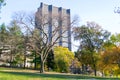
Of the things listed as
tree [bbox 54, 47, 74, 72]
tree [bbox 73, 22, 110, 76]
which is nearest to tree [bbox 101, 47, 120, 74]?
tree [bbox 73, 22, 110, 76]

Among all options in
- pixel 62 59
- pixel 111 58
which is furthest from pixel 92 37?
pixel 62 59

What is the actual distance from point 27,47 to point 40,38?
133 inches

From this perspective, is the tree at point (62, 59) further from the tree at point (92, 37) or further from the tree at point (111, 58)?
the tree at point (111, 58)

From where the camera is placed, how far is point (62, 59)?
99.3 metres

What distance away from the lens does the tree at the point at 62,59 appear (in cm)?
9769

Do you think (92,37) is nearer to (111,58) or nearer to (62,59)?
(111,58)

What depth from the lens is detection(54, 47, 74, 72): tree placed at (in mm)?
97688

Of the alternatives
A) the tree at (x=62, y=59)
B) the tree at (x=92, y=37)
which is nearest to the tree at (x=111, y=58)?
the tree at (x=92, y=37)

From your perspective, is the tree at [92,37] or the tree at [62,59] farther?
the tree at [62,59]

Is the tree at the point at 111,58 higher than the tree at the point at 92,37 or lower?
lower

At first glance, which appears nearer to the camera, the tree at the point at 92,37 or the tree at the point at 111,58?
the tree at the point at 111,58

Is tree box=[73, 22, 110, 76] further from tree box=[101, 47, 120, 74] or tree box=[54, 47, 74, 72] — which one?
tree box=[54, 47, 74, 72]

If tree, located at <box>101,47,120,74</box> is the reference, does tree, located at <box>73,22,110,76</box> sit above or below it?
above

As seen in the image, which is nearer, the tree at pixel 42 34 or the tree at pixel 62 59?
the tree at pixel 42 34
